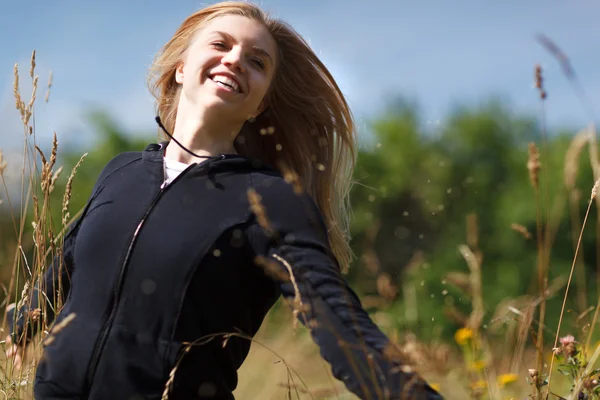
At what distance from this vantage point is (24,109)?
2508mm

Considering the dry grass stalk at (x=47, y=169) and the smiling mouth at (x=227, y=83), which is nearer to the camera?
the dry grass stalk at (x=47, y=169)

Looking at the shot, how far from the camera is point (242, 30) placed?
101 inches

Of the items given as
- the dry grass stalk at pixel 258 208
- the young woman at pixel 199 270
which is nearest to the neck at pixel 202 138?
the young woman at pixel 199 270

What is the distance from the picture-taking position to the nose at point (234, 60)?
8.03ft

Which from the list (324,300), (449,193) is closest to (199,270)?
(324,300)

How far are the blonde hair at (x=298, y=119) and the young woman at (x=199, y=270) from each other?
0.78 ft

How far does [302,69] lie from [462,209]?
8.95 m

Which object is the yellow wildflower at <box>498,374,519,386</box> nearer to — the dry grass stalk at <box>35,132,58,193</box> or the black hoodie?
the black hoodie

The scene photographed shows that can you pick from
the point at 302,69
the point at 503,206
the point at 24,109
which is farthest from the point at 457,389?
the point at 503,206

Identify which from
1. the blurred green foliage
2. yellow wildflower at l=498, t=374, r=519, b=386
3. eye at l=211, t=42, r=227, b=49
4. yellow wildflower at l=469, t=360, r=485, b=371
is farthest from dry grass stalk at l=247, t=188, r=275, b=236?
the blurred green foliage

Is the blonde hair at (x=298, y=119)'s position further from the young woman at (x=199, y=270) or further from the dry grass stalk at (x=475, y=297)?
the dry grass stalk at (x=475, y=297)

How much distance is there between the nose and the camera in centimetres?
245

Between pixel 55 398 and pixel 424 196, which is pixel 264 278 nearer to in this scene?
pixel 55 398

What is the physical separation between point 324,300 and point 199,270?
381 mm
